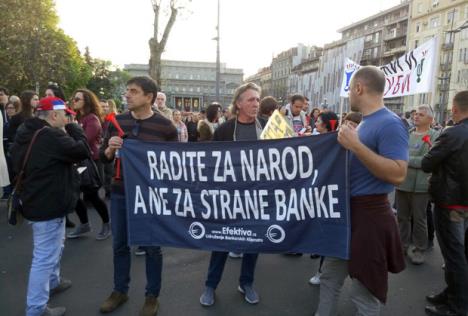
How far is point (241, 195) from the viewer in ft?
10.1

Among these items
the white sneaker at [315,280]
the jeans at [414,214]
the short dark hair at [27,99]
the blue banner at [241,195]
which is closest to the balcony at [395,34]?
the jeans at [414,214]

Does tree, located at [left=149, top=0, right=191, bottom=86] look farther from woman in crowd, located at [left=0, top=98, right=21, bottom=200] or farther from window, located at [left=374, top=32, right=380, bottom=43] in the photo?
window, located at [left=374, top=32, right=380, bottom=43]

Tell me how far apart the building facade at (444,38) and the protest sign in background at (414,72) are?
4390 centimetres

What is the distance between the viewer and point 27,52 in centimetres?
2570

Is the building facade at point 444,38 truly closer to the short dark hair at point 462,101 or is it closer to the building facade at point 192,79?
the short dark hair at point 462,101

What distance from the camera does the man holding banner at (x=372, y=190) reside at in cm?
234

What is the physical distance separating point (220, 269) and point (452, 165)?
247 centimetres

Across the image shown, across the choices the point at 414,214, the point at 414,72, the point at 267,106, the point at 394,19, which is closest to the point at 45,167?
the point at 267,106

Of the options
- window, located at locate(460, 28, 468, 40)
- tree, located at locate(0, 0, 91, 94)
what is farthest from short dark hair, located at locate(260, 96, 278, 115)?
window, located at locate(460, 28, 468, 40)

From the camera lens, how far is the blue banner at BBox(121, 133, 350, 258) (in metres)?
2.77

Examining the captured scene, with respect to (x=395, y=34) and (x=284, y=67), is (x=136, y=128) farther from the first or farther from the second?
(x=284, y=67)

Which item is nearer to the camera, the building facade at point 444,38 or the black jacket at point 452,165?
the black jacket at point 452,165

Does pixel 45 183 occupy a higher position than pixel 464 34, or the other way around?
pixel 464 34

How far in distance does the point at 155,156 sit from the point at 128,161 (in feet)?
0.89
